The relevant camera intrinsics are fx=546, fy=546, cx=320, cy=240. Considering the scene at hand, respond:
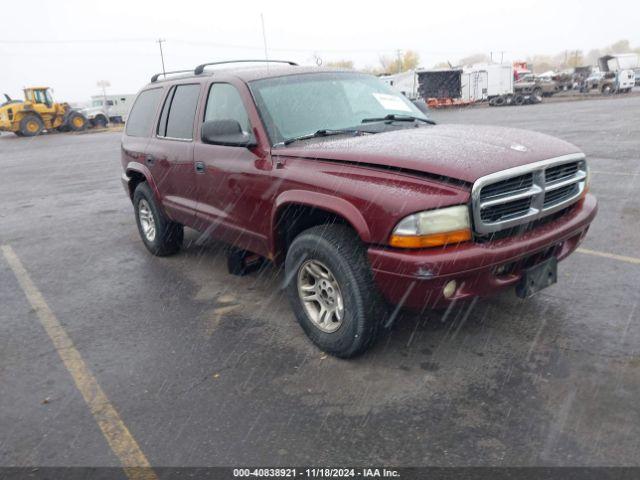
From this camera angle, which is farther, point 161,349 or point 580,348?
point 161,349

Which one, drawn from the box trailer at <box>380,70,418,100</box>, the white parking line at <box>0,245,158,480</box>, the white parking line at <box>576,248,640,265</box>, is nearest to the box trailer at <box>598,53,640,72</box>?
the box trailer at <box>380,70,418,100</box>

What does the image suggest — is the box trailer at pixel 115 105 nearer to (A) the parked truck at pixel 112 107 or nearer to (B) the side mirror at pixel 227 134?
(A) the parked truck at pixel 112 107

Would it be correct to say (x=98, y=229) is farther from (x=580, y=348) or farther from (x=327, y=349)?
(x=580, y=348)

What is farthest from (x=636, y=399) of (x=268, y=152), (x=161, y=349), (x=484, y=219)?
(x=161, y=349)

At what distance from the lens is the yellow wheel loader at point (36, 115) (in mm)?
31891

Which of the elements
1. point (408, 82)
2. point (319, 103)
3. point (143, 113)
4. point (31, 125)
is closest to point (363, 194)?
point (319, 103)

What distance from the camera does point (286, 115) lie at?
4.10 meters

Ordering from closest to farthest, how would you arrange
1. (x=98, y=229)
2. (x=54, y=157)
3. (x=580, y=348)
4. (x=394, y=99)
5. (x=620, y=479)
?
(x=620, y=479), (x=580, y=348), (x=394, y=99), (x=98, y=229), (x=54, y=157)

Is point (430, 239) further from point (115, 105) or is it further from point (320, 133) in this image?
point (115, 105)

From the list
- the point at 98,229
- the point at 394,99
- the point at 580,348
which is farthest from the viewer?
the point at 98,229

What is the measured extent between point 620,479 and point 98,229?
274 inches

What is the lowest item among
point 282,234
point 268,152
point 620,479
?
point 620,479

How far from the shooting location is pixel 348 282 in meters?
3.24

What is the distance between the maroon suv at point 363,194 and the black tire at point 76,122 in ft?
111
